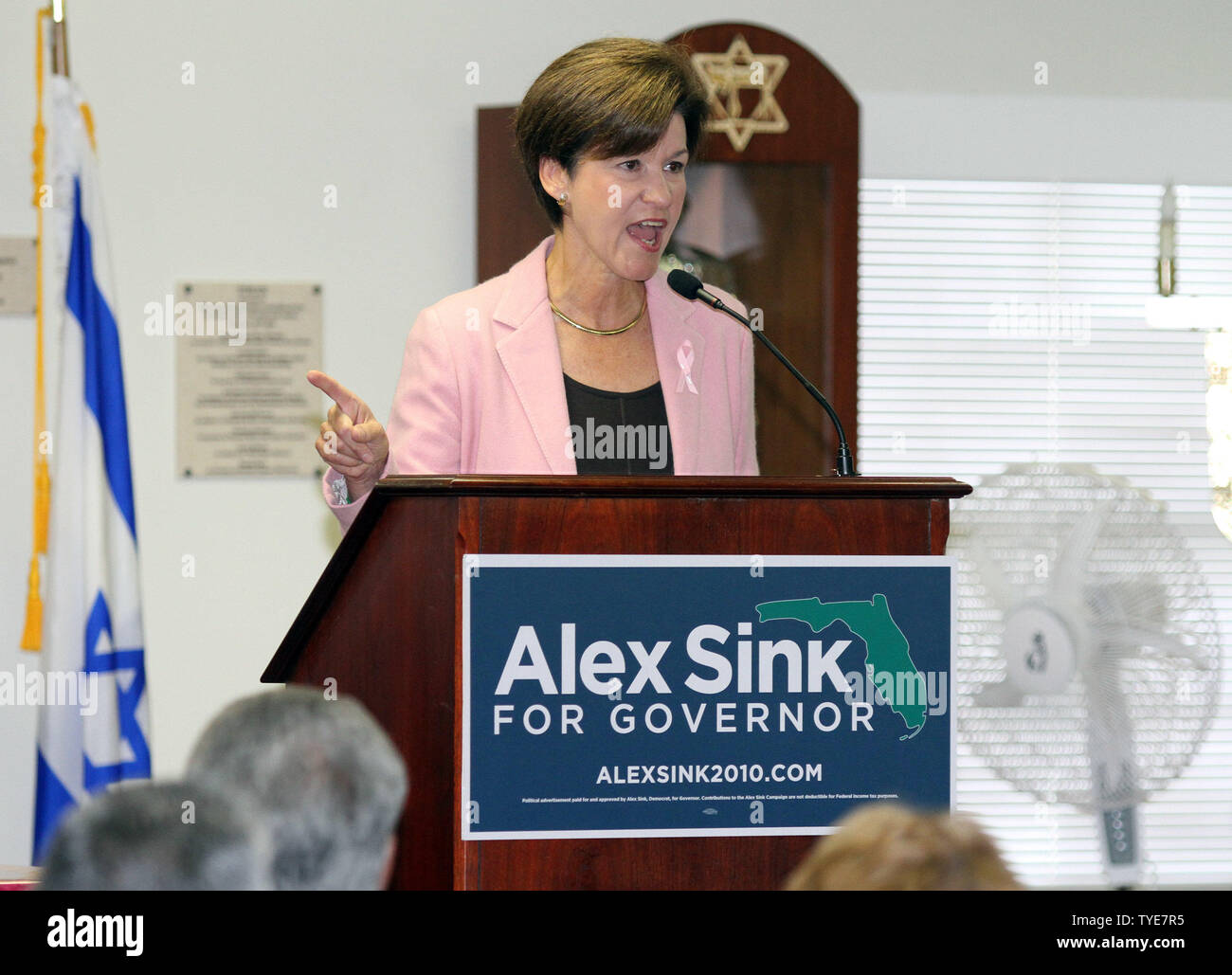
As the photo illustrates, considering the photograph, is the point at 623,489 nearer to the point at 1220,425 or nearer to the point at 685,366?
the point at 685,366

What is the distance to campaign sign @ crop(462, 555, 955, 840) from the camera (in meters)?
1.45

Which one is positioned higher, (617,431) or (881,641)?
(617,431)

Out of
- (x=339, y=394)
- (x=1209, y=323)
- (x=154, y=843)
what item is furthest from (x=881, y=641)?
(x=1209, y=323)

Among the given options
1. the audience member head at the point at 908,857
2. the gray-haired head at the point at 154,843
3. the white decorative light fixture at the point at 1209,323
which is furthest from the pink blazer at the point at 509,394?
the white decorative light fixture at the point at 1209,323

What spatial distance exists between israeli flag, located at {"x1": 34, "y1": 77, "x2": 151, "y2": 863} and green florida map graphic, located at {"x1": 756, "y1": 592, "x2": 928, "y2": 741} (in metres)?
2.40

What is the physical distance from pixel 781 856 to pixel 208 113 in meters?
2.99

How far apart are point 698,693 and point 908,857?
75cm

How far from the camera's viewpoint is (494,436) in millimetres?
2135

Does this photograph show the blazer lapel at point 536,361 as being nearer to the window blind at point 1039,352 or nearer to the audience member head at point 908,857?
the audience member head at point 908,857

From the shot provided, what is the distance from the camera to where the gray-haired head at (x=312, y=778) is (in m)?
0.93

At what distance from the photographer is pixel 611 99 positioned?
2.12 metres

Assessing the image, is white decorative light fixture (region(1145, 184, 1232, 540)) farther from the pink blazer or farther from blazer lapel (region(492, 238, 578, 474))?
blazer lapel (region(492, 238, 578, 474))

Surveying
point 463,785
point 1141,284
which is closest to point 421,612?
point 463,785

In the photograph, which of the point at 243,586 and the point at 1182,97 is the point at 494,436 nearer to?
the point at 243,586
